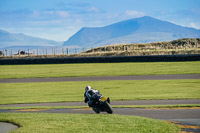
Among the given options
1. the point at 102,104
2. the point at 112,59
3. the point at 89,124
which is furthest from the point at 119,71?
the point at 89,124

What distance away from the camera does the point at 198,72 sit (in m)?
36.3

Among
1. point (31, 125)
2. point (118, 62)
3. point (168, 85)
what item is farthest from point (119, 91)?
point (118, 62)

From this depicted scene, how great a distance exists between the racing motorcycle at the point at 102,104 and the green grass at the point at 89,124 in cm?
59

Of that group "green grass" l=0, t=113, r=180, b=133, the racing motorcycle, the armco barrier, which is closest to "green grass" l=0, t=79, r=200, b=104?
the racing motorcycle

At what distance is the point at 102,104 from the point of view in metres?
13.9

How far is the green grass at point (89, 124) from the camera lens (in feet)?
35.9

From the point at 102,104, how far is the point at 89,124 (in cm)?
211

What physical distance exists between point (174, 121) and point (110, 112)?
96.5 inches

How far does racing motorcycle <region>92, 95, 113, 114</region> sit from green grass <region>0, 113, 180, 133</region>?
59 centimetres

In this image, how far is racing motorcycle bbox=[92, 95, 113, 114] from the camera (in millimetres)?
13727

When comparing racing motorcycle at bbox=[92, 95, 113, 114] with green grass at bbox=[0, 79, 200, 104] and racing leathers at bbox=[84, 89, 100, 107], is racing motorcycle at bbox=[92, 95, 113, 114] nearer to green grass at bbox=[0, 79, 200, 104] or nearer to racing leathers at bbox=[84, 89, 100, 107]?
racing leathers at bbox=[84, 89, 100, 107]

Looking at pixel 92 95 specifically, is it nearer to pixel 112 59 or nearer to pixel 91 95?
pixel 91 95

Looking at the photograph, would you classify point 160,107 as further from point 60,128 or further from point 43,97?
point 43,97

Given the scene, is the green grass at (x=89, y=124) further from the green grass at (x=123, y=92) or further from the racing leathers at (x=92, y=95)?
the green grass at (x=123, y=92)
